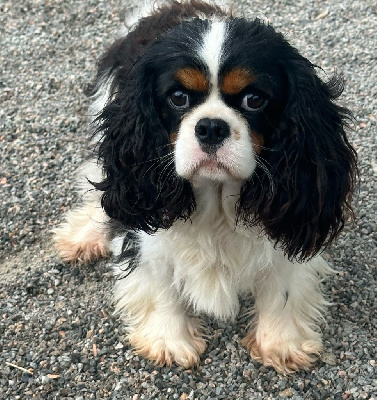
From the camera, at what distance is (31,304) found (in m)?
3.57

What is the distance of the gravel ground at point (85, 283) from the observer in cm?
316

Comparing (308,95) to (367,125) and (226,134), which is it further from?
(367,125)

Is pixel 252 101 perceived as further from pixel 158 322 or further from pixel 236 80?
pixel 158 322

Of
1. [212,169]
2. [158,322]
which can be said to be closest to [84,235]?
[158,322]

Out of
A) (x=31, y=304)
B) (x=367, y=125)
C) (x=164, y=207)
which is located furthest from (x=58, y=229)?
(x=367, y=125)

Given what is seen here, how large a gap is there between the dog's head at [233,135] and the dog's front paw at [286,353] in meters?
0.65

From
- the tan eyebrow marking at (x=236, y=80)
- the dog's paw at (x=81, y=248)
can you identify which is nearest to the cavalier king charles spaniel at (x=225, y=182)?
the tan eyebrow marking at (x=236, y=80)

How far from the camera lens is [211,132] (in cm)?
227

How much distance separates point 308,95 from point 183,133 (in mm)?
483

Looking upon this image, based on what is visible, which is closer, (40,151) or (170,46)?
(170,46)

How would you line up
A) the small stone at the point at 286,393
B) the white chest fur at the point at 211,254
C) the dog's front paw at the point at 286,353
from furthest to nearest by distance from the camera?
the dog's front paw at the point at 286,353 → the small stone at the point at 286,393 → the white chest fur at the point at 211,254

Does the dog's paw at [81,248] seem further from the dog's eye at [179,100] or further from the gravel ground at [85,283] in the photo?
the dog's eye at [179,100]

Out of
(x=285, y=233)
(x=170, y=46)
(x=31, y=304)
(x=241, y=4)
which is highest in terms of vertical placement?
(x=170, y=46)

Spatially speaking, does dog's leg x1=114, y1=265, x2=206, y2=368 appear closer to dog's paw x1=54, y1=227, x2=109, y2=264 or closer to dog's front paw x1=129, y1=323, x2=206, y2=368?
dog's front paw x1=129, y1=323, x2=206, y2=368
